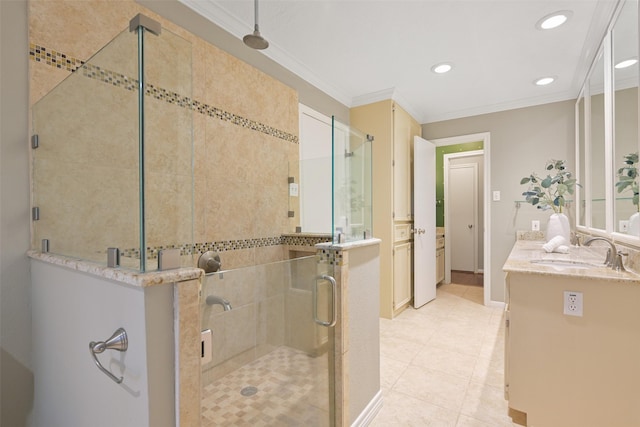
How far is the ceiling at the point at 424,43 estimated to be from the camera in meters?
1.97

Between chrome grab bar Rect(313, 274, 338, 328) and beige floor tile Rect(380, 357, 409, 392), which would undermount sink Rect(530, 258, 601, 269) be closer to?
beige floor tile Rect(380, 357, 409, 392)

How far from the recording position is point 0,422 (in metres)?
1.23

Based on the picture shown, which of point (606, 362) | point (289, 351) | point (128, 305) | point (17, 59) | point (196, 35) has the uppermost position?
point (196, 35)

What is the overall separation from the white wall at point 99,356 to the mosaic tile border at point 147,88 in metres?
0.50

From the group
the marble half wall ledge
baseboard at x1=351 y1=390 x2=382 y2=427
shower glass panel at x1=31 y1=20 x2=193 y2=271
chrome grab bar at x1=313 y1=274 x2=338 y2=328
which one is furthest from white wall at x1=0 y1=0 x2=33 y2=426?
baseboard at x1=351 y1=390 x2=382 y2=427

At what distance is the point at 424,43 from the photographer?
2373 millimetres

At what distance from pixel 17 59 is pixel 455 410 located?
9.24 ft

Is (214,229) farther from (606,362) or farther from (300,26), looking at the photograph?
(606,362)

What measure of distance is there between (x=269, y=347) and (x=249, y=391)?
0.59 ft

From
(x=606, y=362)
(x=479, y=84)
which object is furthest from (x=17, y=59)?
(x=479, y=84)

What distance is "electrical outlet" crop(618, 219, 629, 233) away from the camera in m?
1.69

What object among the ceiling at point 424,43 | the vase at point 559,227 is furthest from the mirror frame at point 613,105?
the vase at point 559,227

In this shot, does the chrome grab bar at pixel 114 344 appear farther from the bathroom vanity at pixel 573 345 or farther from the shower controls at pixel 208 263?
the bathroom vanity at pixel 573 345

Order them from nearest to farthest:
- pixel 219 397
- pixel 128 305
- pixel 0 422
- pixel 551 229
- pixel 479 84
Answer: pixel 128 305 < pixel 219 397 < pixel 0 422 < pixel 551 229 < pixel 479 84
